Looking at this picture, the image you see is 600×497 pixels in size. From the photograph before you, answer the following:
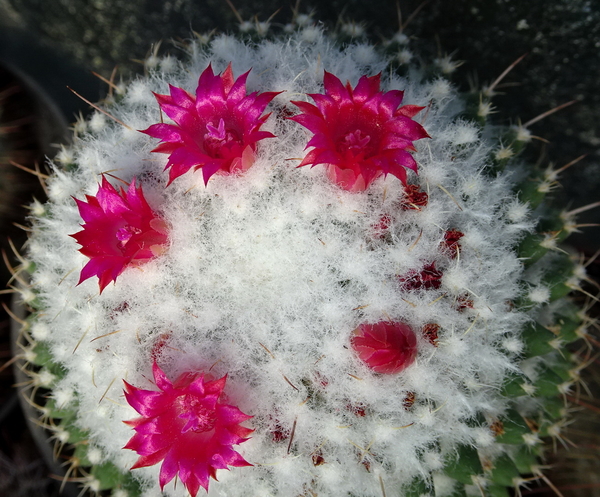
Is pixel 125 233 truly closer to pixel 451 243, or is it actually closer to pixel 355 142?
pixel 355 142

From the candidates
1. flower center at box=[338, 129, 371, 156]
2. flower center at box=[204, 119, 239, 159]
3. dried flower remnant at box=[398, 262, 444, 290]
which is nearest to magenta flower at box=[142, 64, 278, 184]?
flower center at box=[204, 119, 239, 159]

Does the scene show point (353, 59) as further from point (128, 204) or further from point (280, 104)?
point (128, 204)

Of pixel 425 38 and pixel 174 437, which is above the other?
pixel 425 38

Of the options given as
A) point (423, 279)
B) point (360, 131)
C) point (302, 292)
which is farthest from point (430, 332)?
point (360, 131)

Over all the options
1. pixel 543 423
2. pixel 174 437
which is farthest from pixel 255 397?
pixel 543 423

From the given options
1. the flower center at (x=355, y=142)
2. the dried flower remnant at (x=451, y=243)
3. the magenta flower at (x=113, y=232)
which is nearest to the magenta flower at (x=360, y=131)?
the flower center at (x=355, y=142)
